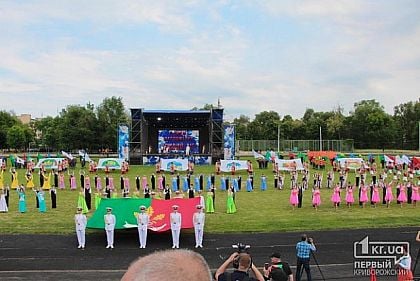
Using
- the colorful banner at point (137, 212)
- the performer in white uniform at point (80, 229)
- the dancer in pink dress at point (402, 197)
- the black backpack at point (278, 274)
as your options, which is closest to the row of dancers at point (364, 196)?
the dancer in pink dress at point (402, 197)

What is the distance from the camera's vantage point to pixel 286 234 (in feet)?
56.3

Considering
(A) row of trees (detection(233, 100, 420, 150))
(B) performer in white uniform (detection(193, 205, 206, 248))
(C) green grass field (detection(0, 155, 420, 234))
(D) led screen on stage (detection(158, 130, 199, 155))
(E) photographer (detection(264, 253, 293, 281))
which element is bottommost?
(C) green grass field (detection(0, 155, 420, 234))

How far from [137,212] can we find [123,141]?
38.4 metres

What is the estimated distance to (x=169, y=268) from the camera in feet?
5.03

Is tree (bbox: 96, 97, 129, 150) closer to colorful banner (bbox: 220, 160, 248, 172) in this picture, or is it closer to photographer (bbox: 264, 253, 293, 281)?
colorful banner (bbox: 220, 160, 248, 172)

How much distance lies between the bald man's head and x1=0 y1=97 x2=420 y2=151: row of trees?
269 ft

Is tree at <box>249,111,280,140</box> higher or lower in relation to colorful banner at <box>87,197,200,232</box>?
higher

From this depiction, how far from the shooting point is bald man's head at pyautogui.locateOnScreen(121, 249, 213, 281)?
1.52 m

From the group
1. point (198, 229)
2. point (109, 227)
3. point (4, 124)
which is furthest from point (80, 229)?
point (4, 124)

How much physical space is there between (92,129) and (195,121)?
34.5m

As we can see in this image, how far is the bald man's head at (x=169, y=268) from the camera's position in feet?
4.99

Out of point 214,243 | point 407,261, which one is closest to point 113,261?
point 214,243

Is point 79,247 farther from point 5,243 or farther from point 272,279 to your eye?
point 272,279

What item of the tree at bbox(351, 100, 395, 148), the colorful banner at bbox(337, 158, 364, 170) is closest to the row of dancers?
the colorful banner at bbox(337, 158, 364, 170)
